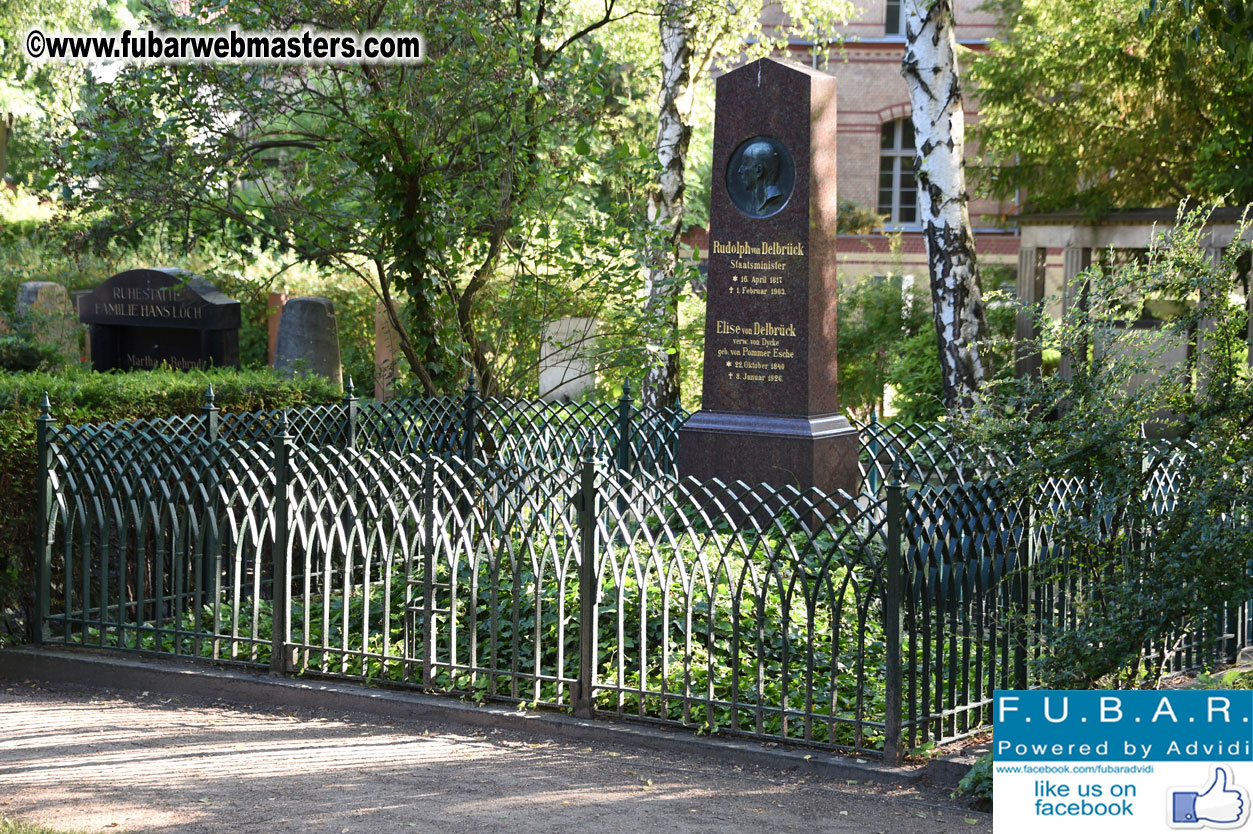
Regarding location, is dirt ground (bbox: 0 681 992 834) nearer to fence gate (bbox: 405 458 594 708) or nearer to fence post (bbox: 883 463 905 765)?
fence post (bbox: 883 463 905 765)

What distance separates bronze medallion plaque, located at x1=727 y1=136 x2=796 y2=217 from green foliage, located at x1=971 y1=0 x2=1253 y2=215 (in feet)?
26.9

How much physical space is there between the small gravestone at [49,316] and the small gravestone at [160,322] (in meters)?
1.74

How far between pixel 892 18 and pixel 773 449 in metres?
22.9

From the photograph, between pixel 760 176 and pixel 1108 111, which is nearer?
pixel 760 176

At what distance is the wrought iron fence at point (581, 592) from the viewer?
17.5ft

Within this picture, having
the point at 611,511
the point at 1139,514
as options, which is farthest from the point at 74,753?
the point at 1139,514

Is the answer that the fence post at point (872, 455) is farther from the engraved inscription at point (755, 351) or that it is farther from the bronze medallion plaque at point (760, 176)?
the bronze medallion plaque at point (760, 176)

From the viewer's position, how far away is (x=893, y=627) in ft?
16.9

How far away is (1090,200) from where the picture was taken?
17.4m

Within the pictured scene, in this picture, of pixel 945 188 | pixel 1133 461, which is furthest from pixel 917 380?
pixel 1133 461

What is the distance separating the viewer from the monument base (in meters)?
8.35

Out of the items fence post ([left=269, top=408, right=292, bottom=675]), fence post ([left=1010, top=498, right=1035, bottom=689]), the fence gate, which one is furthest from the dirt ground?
fence post ([left=1010, top=498, right=1035, bottom=689])

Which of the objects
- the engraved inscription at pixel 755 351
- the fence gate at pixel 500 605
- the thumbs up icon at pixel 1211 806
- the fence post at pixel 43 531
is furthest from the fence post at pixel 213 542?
the thumbs up icon at pixel 1211 806

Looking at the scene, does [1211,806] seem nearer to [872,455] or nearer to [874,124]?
[872,455]
